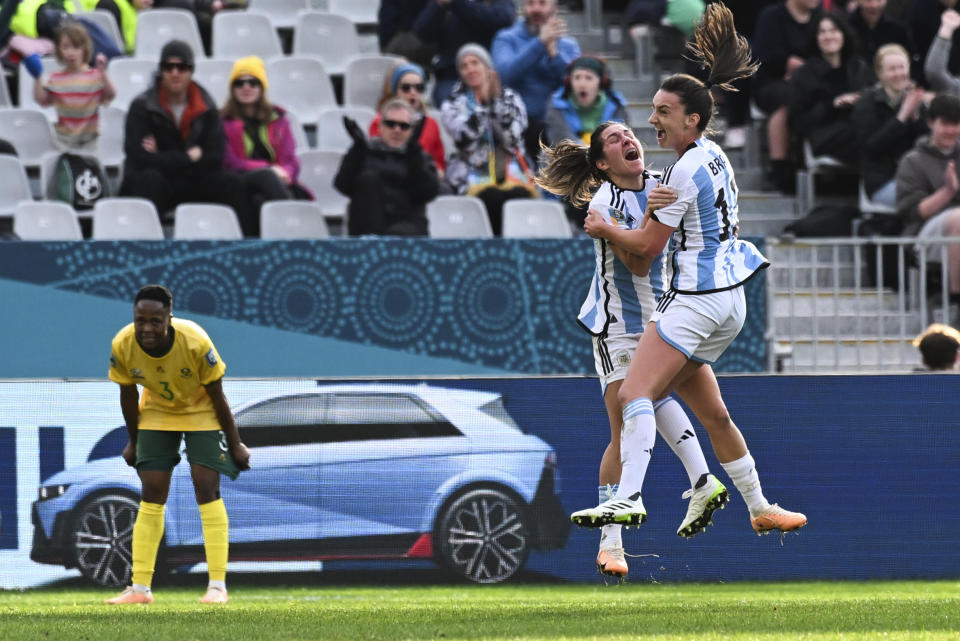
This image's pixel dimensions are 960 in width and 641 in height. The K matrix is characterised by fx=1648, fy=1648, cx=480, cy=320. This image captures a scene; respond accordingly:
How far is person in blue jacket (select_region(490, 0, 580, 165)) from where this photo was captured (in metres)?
14.8

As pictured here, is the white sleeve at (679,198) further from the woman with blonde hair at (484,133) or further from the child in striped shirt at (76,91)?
the child in striped shirt at (76,91)

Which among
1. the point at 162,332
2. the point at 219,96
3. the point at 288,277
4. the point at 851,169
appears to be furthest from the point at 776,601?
the point at 219,96

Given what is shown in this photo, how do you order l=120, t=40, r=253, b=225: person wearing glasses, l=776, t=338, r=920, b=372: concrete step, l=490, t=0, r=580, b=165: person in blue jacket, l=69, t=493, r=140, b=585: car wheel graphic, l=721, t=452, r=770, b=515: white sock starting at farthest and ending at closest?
l=490, t=0, r=580, b=165: person in blue jacket
l=120, t=40, r=253, b=225: person wearing glasses
l=776, t=338, r=920, b=372: concrete step
l=69, t=493, r=140, b=585: car wheel graphic
l=721, t=452, r=770, b=515: white sock

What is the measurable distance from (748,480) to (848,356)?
17.0 feet

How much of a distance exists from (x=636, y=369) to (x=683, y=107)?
4.01 feet

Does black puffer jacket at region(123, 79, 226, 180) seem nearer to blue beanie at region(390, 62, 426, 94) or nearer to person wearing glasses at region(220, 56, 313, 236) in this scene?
person wearing glasses at region(220, 56, 313, 236)

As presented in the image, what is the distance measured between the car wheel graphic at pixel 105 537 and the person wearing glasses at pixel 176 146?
3.31 m

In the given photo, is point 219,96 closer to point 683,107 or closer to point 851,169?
point 851,169

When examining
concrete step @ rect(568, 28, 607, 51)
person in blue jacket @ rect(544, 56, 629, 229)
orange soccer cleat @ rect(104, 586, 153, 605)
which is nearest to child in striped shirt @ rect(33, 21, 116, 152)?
person in blue jacket @ rect(544, 56, 629, 229)

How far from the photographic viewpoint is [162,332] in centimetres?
888

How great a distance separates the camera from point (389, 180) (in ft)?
43.0

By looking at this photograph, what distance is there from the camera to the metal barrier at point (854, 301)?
12.5m

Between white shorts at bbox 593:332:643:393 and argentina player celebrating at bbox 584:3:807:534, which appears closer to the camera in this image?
argentina player celebrating at bbox 584:3:807:534

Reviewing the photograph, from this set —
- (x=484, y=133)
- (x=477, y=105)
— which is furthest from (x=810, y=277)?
(x=477, y=105)
